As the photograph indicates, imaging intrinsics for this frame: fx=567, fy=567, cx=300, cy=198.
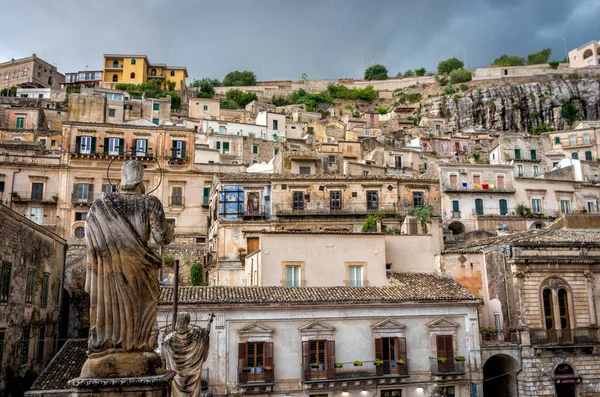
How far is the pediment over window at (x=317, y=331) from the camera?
25.0 meters

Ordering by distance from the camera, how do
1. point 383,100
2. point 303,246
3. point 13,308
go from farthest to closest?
point 383,100
point 303,246
point 13,308

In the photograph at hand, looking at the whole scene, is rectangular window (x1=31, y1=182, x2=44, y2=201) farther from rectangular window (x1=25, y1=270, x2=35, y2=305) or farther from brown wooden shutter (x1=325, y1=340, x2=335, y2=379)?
brown wooden shutter (x1=325, y1=340, x2=335, y2=379)

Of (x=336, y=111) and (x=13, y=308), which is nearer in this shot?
(x=13, y=308)

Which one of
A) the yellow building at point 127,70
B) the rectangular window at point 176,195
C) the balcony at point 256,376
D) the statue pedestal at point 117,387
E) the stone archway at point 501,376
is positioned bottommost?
the stone archway at point 501,376

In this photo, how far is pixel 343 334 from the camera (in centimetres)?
2555

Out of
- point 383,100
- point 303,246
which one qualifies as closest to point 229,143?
point 303,246

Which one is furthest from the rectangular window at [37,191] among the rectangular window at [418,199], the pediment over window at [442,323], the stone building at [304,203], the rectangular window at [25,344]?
the pediment over window at [442,323]

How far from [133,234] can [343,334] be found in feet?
69.8

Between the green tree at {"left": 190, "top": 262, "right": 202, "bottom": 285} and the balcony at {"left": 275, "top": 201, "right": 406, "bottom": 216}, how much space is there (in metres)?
6.94

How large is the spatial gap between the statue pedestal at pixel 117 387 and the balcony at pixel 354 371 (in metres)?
20.0

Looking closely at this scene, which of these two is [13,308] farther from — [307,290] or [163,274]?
[163,274]

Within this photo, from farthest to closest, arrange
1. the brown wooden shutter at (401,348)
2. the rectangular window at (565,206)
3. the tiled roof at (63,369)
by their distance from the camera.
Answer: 1. the rectangular window at (565,206)
2. the brown wooden shutter at (401,348)
3. the tiled roof at (63,369)

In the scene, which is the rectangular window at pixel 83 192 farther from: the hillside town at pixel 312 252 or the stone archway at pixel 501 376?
the stone archway at pixel 501 376

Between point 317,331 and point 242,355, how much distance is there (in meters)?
3.45
